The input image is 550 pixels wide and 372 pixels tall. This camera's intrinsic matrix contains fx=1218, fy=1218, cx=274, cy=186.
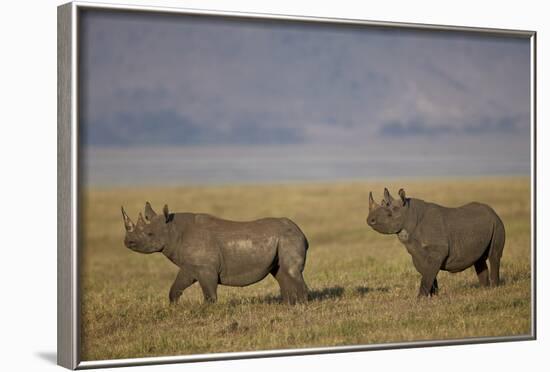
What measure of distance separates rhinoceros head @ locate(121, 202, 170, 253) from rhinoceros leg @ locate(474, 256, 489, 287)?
171 inches

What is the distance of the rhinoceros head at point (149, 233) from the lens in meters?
14.5

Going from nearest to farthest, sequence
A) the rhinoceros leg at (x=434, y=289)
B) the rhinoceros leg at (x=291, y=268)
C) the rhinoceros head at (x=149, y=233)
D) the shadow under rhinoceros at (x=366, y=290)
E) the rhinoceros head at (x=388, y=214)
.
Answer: the rhinoceros head at (x=149, y=233) → the rhinoceros leg at (x=291, y=268) → the rhinoceros head at (x=388, y=214) → the rhinoceros leg at (x=434, y=289) → the shadow under rhinoceros at (x=366, y=290)

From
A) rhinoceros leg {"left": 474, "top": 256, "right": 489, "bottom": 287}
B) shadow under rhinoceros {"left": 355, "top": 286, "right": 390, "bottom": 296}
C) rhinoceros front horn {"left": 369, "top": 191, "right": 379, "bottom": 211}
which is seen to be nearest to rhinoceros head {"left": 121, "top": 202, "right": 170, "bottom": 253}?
rhinoceros front horn {"left": 369, "top": 191, "right": 379, "bottom": 211}

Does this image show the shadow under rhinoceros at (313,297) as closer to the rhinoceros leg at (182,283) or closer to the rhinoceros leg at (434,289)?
the rhinoceros leg at (182,283)

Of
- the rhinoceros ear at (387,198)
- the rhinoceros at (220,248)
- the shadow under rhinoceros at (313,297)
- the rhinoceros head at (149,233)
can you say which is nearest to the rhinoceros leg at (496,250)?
the rhinoceros ear at (387,198)

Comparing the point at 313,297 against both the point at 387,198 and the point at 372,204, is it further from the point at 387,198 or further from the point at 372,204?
Result: the point at 387,198

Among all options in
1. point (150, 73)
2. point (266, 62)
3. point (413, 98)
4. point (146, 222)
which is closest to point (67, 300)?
point (146, 222)

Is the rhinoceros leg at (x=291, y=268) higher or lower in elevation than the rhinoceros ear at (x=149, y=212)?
lower

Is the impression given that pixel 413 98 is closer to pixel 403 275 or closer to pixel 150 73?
pixel 403 275

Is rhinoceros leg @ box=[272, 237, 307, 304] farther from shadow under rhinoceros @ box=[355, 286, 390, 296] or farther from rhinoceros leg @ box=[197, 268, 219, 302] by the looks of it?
shadow under rhinoceros @ box=[355, 286, 390, 296]

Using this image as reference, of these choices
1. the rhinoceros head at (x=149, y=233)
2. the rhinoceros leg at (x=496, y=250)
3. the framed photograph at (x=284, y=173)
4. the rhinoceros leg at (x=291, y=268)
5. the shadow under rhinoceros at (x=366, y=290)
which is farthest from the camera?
the rhinoceros leg at (x=496, y=250)

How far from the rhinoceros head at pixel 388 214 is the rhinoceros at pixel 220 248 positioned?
41.1 inches

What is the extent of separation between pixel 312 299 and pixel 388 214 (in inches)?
57.6

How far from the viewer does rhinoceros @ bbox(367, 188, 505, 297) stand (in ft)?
50.9
